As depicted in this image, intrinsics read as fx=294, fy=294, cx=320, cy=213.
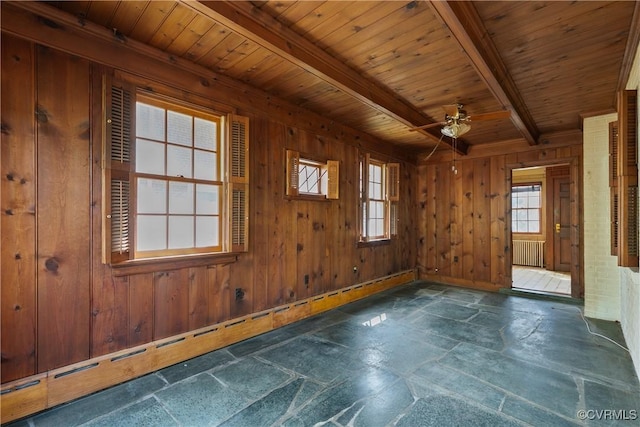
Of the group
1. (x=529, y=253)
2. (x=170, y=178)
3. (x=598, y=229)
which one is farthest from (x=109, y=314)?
(x=529, y=253)

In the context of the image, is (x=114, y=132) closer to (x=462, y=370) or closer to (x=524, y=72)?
(x=462, y=370)

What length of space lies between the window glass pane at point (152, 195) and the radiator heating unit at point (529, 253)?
8.30 m

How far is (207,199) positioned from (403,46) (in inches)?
87.5

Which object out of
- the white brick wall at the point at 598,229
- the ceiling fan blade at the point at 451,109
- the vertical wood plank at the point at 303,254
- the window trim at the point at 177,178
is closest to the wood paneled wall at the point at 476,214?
the white brick wall at the point at 598,229

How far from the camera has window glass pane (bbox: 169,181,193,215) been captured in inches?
104

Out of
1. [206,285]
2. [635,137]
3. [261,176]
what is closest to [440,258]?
[635,137]

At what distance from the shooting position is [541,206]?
732cm

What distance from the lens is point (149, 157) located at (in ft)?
8.20

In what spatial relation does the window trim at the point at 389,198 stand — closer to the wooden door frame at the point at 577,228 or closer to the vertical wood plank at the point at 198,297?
the wooden door frame at the point at 577,228

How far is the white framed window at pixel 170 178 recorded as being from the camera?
2.27 m

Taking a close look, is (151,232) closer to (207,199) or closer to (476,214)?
(207,199)

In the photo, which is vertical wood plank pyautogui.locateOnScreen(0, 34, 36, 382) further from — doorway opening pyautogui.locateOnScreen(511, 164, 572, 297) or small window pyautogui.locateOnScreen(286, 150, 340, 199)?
doorway opening pyautogui.locateOnScreen(511, 164, 572, 297)

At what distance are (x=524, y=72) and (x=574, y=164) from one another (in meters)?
2.72

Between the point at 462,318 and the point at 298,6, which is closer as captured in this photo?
the point at 298,6
